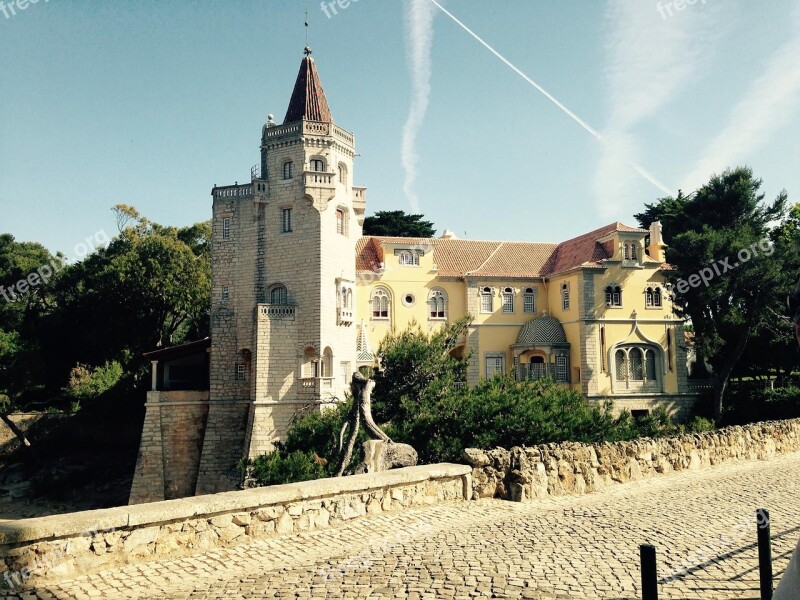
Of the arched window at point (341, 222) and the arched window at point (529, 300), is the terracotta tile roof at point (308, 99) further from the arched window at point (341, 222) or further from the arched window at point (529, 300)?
the arched window at point (529, 300)

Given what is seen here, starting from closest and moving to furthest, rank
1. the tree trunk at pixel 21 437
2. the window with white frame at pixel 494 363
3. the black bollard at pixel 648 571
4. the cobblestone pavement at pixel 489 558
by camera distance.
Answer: the black bollard at pixel 648 571 < the cobblestone pavement at pixel 489 558 < the tree trunk at pixel 21 437 < the window with white frame at pixel 494 363

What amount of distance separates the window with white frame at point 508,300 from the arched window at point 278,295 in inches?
536

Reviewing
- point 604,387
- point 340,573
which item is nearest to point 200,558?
point 340,573

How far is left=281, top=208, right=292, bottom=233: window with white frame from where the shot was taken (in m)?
30.5

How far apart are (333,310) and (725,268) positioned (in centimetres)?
2025

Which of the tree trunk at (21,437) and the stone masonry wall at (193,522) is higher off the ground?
the stone masonry wall at (193,522)

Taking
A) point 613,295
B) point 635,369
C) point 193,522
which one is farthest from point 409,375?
point 635,369

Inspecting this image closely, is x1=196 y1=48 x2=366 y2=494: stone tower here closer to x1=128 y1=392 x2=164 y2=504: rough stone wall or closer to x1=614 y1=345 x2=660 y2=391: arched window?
x1=128 y1=392 x2=164 y2=504: rough stone wall

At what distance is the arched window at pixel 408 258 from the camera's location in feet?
120

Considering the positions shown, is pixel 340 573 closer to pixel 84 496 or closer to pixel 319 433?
pixel 319 433

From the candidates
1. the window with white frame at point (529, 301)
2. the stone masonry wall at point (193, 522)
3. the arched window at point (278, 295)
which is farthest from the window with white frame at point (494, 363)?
the stone masonry wall at point (193, 522)

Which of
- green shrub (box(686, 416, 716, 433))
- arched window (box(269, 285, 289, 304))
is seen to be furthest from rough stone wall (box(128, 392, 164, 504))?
green shrub (box(686, 416, 716, 433))

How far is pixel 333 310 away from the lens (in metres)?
30.2

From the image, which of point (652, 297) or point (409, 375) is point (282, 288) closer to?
point (409, 375)
